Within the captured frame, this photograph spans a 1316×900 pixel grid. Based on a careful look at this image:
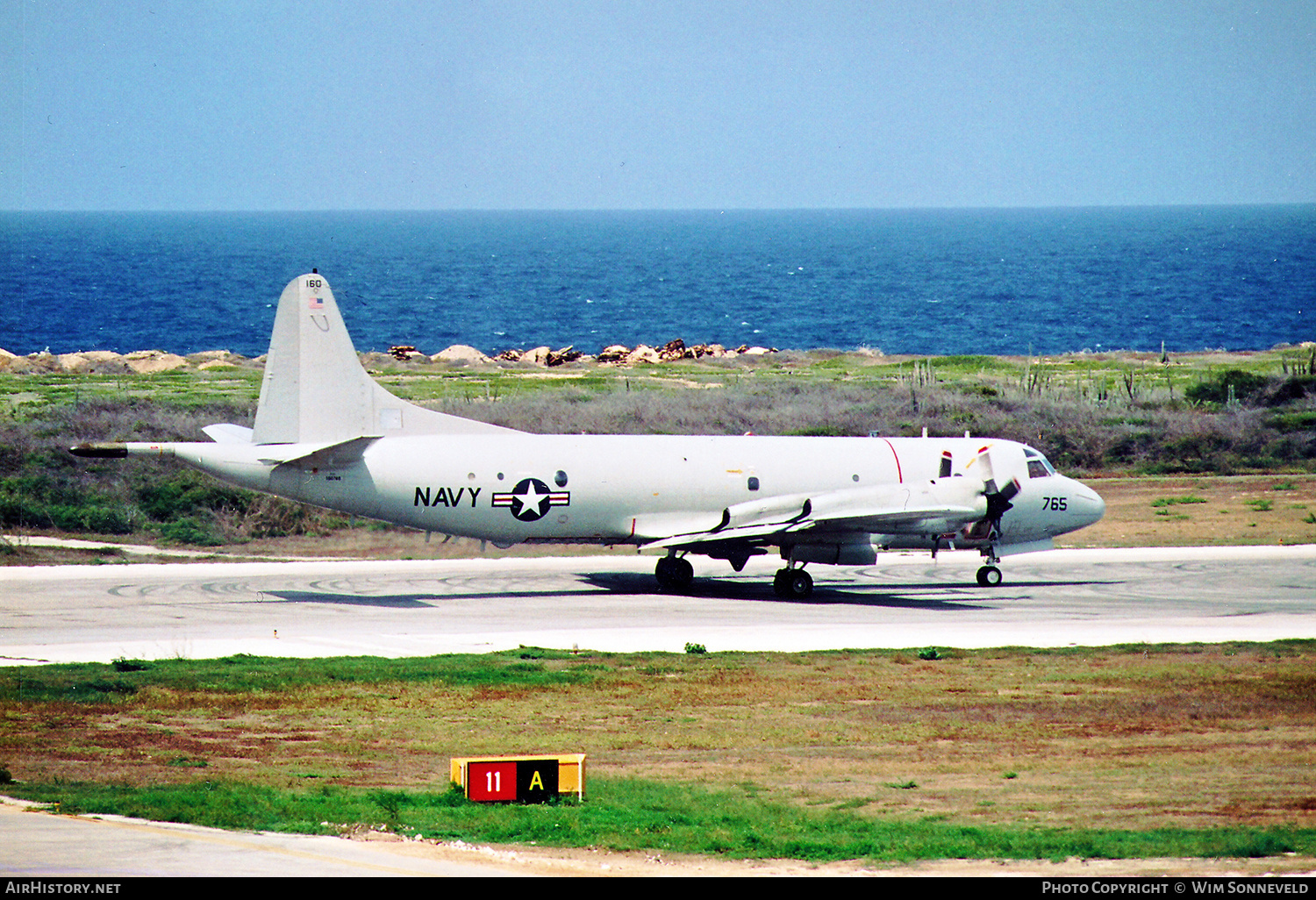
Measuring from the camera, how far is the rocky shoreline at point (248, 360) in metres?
82.6

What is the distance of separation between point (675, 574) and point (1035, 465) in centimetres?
1088

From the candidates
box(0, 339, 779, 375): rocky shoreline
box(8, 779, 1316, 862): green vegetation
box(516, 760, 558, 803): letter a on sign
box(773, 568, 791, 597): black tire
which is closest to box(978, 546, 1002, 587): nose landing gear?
box(773, 568, 791, 597): black tire

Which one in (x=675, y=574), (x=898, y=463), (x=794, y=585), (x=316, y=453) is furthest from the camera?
(x=898, y=463)

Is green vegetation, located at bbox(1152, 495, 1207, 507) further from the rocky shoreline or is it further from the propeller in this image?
the rocky shoreline

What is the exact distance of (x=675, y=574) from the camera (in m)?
36.1

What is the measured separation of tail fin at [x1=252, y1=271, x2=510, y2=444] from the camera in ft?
108

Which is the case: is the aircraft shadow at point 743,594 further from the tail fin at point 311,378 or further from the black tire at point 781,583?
the tail fin at point 311,378

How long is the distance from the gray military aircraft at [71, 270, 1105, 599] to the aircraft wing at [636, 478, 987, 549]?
0.05 meters

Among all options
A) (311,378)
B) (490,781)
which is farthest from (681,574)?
(490,781)

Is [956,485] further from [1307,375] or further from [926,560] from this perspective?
[1307,375]

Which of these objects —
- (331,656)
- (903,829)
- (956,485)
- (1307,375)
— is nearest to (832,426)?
(956,485)

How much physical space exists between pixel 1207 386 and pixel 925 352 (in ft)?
223

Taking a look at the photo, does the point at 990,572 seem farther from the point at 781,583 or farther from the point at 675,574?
the point at 675,574
